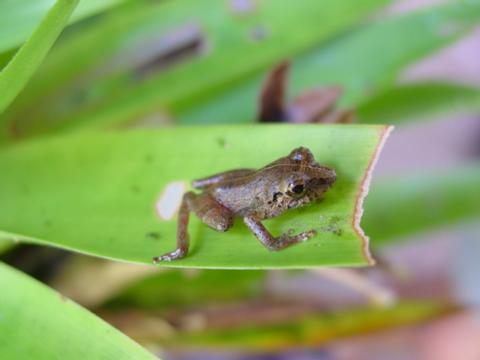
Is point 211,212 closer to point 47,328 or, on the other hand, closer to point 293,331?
point 47,328

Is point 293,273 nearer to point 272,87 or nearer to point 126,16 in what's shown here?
point 272,87

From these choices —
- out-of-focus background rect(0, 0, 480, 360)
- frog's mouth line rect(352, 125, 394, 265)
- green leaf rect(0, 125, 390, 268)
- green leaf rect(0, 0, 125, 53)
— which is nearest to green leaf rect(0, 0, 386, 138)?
out-of-focus background rect(0, 0, 480, 360)

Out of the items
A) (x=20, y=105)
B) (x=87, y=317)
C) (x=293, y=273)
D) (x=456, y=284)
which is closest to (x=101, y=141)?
(x=20, y=105)

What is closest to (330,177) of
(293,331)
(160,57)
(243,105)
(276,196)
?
(276,196)

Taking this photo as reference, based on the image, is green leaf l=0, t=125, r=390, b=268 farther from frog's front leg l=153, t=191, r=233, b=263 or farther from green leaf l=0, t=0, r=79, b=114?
green leaf l=0, t=0, r=79, b=114

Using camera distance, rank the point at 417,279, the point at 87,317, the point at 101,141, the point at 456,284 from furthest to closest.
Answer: the point at 417,279
the point at 456,284
the point at 101,141
the point at 87,317

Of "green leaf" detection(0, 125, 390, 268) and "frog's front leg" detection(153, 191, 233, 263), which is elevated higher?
"green leaf" detection(0, 125, 390, 268)
